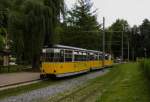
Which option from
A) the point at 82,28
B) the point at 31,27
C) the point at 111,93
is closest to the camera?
the point at 111,93

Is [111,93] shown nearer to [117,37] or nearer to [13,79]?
[13,79]

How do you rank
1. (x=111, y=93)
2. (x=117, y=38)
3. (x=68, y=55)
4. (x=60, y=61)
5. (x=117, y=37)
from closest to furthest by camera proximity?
(x=111, y=93) → (x=60, y=61) → (x=68, y=55) → (x=117, y=37) → (x=117, y=38)

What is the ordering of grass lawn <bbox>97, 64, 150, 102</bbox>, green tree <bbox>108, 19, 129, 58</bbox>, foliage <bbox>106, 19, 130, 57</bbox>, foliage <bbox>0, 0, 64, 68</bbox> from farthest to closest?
green tree <bbox>108, 19, 129, 58</bbox> < foliage <bbox>106, 19, 130, 57</bbox> < foliage <bbox>0, 0, 64, 68</bbox> < grass lawn <bbox>97, 64, 150, 102</bbox>

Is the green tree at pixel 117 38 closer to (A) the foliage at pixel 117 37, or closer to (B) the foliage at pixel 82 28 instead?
(A) the foliage at pixel 117 37

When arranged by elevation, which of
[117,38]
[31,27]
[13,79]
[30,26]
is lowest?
[13,79]

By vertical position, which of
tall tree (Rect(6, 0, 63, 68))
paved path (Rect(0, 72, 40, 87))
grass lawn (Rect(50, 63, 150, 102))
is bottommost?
grass lawn (Rect(50, 63, 150, 102))

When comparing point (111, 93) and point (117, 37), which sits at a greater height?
point (117, 37)

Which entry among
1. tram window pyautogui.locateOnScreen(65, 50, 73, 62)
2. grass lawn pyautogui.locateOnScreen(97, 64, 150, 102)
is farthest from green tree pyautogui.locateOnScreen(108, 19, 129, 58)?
grass lawn pyautogui.locateOnScreen(97, 64, 150, 102)

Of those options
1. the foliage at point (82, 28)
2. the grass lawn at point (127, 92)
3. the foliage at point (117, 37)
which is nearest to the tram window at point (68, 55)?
the grass lawn at point (127, 92)

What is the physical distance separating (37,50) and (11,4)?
6.19 m

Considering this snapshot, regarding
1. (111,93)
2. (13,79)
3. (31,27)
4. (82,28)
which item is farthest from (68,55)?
(82,28)

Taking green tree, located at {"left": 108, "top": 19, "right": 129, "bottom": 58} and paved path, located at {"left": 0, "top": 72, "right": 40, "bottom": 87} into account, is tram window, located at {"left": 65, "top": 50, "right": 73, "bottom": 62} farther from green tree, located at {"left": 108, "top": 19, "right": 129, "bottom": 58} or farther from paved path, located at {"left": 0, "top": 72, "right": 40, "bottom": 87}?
green tree, located at {"left": 108, "top": 19, "right": 129, "bottom": 58}

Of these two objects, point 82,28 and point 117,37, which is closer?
point 82,28

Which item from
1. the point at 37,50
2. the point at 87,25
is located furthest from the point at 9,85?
the point at 87,25
